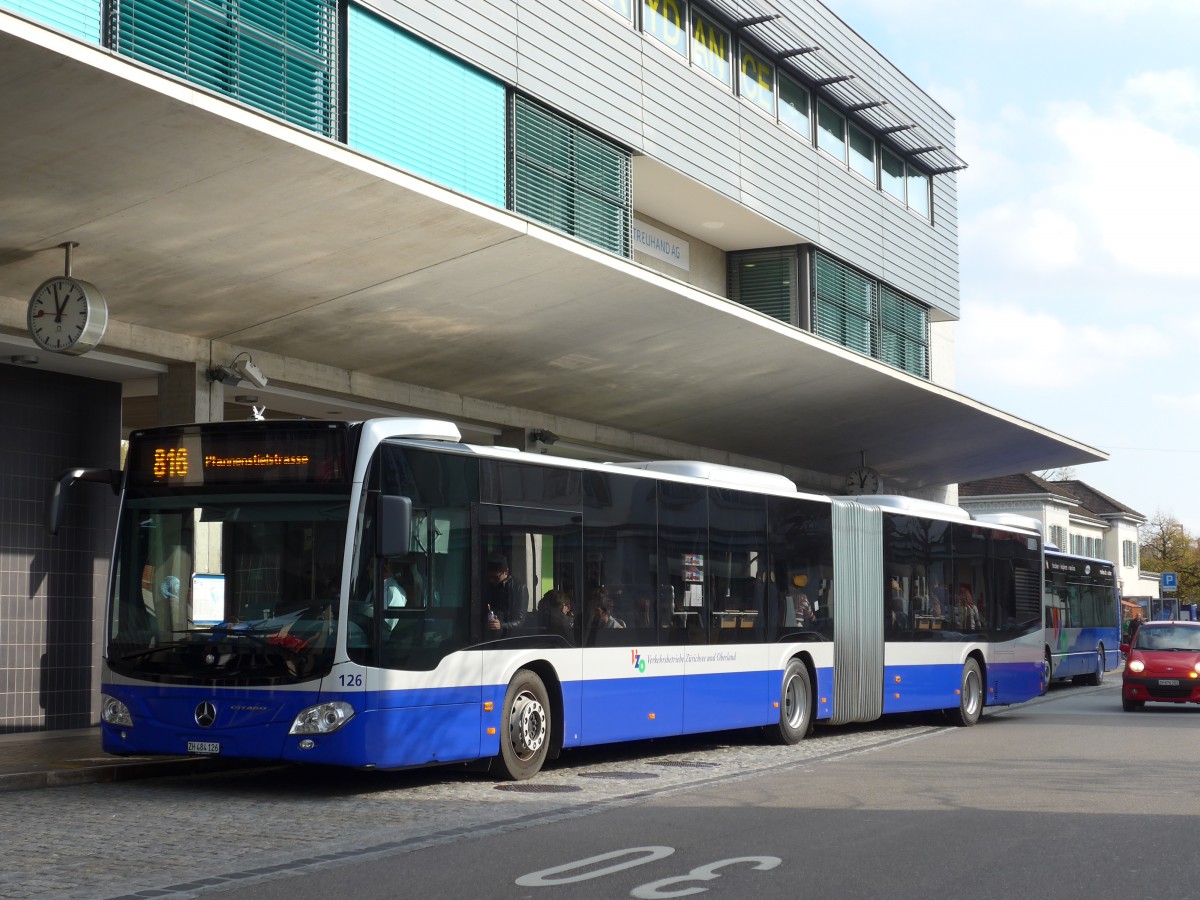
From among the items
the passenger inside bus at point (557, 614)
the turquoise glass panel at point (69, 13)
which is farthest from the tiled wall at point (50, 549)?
the passenger inside bus at point (557, 614)

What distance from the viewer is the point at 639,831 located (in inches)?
396

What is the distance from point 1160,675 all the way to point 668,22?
13.3 metres

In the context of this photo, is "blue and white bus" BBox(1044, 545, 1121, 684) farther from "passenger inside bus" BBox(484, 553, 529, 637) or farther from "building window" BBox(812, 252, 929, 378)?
"passenger inside bus" BBox(484, 553, 529, 637)

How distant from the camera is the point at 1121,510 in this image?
A: 93.7 m

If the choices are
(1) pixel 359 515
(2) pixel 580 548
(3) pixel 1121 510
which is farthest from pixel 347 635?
(3) pixel 1121 510

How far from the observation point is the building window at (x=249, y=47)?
569 inches

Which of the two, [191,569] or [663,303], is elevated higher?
[663,303]

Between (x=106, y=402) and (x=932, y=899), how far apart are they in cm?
1423

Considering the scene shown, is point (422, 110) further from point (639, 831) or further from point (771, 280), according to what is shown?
point (771, 280)

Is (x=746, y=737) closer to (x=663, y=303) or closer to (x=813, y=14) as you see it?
(x=663, y=303)

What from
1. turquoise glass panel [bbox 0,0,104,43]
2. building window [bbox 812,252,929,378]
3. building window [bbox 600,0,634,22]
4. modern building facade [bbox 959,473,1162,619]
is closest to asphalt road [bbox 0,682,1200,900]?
turquoise glass panel [bbox 0,0,104,43]

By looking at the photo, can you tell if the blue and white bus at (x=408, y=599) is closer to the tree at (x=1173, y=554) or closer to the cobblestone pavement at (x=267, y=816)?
the cobblestone pavement at (x=267, y=816)

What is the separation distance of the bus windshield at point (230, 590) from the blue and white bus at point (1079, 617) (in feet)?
76.9

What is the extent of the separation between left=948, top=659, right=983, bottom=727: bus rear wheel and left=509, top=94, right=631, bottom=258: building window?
793cm
